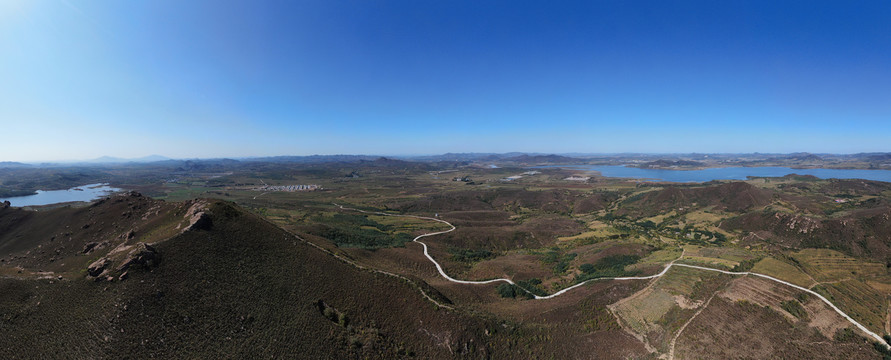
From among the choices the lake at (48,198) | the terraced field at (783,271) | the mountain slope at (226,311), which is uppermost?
the mountain slope at (226,311)

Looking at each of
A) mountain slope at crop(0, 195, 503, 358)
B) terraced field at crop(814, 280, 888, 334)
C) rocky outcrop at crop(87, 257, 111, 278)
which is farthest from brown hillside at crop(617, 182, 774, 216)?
rocky outcrop at crop(87, 257, 111, 278)

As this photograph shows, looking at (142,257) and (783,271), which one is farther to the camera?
(783,271)

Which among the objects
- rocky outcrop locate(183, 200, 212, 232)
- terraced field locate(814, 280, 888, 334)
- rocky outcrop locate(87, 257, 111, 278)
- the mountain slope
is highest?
rocky outcrop locate(183, 200, 212, 232)

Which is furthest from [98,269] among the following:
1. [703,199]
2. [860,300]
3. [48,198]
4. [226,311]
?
[48,198]

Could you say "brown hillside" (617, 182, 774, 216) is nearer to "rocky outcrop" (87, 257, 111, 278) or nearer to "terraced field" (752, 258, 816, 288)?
"terraced field" (752, 258, 816, 288)

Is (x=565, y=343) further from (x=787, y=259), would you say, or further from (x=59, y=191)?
(x=59, y=191)

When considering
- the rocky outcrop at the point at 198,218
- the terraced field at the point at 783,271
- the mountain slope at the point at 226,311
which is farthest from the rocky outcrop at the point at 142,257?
the terraced field at the point at 783,271

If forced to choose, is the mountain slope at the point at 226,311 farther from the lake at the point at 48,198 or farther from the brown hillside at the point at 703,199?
the lake at the point at 48,198

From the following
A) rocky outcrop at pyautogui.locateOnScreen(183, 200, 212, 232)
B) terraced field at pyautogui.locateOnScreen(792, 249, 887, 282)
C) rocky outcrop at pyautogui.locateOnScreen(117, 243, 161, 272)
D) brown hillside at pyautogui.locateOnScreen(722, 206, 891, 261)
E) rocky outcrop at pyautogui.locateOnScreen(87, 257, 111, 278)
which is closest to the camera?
rocky outcrop at pyautogui.locateOnScreen(87, 257, 111, 278)

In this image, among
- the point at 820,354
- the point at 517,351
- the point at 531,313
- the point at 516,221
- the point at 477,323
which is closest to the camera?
the point at 820,354

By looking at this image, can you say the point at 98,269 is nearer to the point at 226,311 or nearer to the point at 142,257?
the point at 142,257

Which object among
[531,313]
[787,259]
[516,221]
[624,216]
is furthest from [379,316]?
[624,216]
